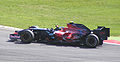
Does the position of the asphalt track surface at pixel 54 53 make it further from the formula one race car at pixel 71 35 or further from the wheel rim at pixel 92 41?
the formula one race car at pixel 71 35

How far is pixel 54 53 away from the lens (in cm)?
1230

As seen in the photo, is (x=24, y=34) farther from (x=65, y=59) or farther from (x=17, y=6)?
(x=17, y=6)

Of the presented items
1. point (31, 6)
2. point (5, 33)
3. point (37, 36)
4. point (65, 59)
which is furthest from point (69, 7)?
point (65, 59)

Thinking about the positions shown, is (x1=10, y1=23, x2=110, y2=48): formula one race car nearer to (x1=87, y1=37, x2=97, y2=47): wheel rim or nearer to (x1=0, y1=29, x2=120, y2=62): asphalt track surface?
(x1=87, y1=37, x2=97, y2=47): wheel rim

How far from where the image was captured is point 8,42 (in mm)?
14734

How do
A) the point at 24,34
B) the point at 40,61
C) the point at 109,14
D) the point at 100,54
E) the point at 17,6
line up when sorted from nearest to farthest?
the point at 40,61
the point at 100,54
the point at 24,34
the point at 109,14
the point at 17,6

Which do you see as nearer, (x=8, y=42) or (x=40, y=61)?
(x=40, y=61)

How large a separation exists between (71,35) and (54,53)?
198 centimetres

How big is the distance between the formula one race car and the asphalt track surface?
1.32ft

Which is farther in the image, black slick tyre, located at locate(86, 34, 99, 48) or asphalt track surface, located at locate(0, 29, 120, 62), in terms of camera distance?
black slick tyre, located at locate(86, 34, 99, 48)

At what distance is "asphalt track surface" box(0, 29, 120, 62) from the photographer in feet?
36.8

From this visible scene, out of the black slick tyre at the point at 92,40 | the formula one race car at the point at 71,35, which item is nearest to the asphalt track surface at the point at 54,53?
the black slick tyre at the point at 92,40

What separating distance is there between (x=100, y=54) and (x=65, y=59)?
207cm

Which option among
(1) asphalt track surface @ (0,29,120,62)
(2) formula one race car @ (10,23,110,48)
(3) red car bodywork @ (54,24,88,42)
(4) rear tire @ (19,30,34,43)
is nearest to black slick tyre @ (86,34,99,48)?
(2) formula one race car @ (10,23,110,48)
